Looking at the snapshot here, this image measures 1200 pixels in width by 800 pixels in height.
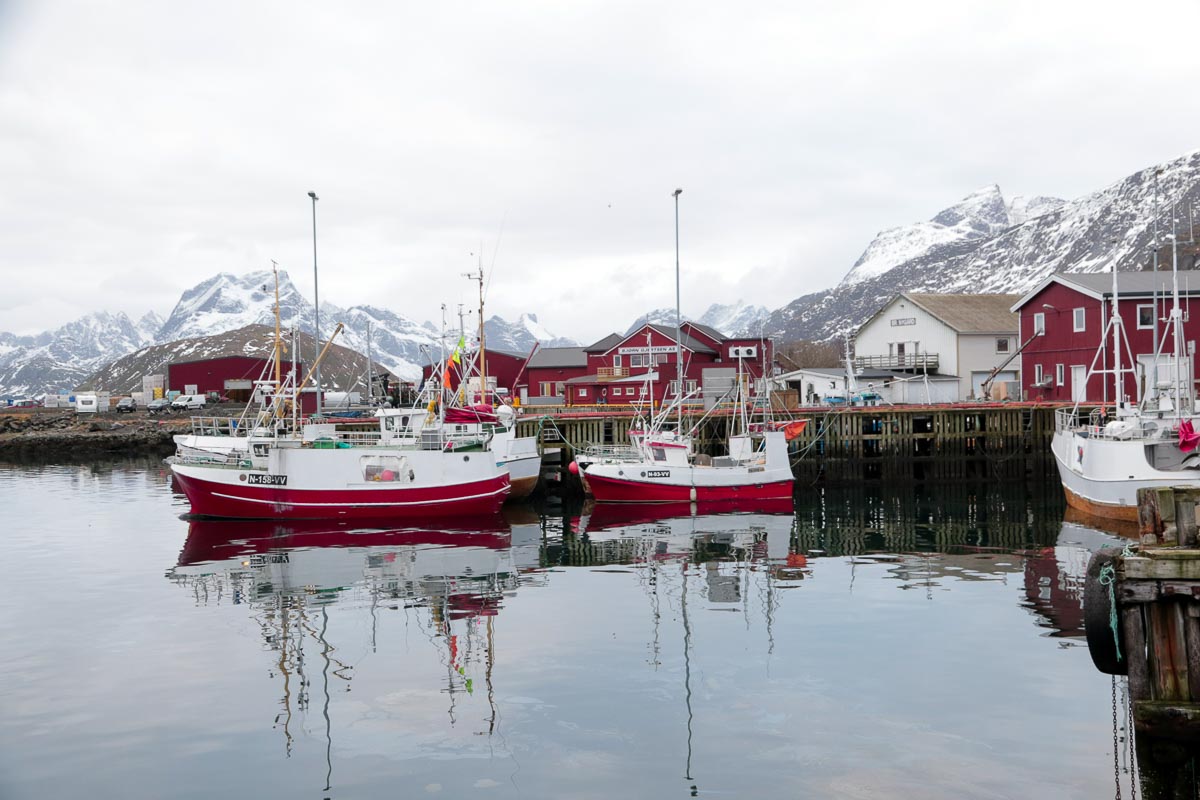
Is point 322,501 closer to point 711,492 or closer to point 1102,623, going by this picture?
point 711,492

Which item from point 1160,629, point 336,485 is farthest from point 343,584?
point 1160,629

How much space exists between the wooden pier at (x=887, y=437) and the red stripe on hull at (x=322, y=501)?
13477 mm

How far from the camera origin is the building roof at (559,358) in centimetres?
8025

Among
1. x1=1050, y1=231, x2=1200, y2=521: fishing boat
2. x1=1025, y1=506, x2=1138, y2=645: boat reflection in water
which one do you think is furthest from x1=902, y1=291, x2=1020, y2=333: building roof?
x1=1025, y1=506, x2=1138, y2=645: boat reflection in water

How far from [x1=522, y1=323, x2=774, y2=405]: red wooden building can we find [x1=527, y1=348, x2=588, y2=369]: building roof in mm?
105

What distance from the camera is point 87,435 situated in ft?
259

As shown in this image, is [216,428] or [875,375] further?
[875,375]

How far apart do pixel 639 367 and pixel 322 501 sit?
39.2m

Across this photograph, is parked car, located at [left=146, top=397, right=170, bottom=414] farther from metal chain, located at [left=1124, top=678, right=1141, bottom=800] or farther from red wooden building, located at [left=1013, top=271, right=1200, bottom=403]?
metal chain, located at [left=1124, top=678, right=1141, bottom=800]

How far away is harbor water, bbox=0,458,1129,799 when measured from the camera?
489 inches

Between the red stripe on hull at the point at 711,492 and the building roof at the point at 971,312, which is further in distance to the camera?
the building roof at the point at 971,312

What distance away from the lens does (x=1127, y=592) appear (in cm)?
1105

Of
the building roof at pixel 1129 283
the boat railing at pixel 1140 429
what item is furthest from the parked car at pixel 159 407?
the boat railing at pixel 1140 429

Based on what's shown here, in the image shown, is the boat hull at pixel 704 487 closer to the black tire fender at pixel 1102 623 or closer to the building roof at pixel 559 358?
the black tire fender at pixel 1102 623
